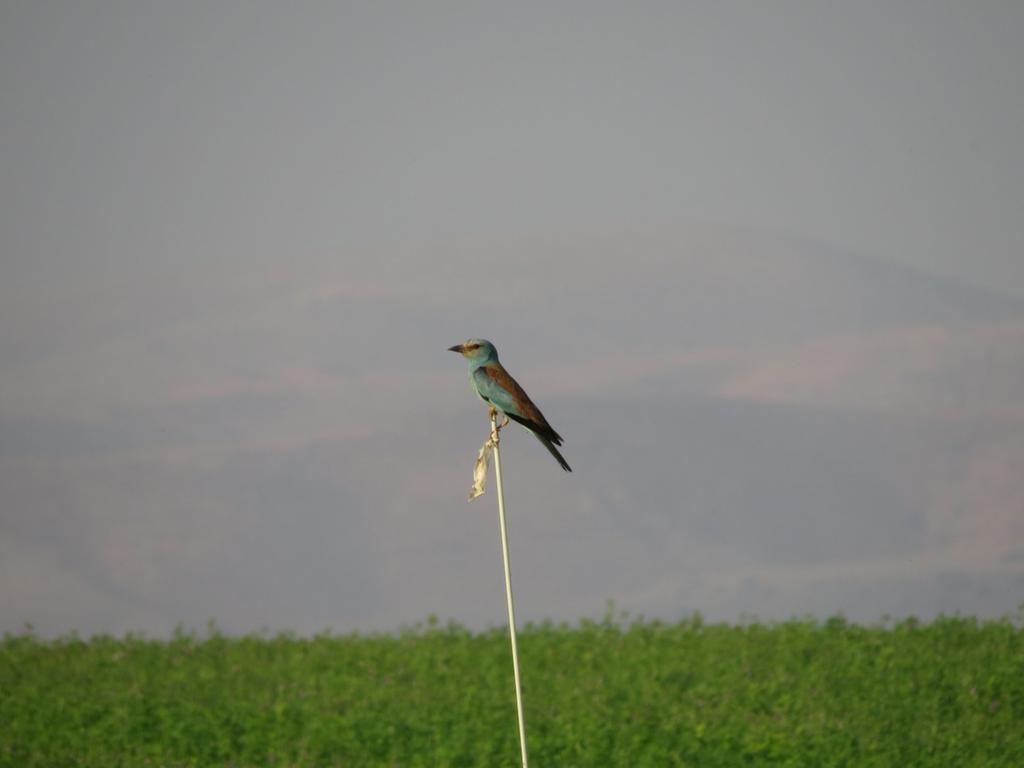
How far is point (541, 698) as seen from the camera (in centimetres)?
1331

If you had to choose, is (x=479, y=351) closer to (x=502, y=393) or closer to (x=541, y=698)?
(x=502, y=393)

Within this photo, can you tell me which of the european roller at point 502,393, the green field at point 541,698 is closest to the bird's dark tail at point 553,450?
the european roller at point 502,393

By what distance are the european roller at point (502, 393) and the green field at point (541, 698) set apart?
4.09 m

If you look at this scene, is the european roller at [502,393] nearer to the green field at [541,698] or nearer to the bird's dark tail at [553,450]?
the bird's dark tail at [553,450]

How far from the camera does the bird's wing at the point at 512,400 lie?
26.5ft

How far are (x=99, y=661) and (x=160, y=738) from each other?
3846 mm

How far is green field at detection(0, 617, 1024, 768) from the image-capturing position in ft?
38.2

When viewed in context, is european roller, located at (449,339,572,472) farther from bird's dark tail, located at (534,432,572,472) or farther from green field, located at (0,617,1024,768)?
green field, located at (0,617,1024,768)

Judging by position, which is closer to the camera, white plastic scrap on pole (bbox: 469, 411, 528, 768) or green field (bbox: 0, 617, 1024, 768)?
white plastic scrap on pole (bbox: 469, 411, 528, 768)

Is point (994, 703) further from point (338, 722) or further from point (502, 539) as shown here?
point (502, 539)

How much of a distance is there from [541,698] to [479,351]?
599cm

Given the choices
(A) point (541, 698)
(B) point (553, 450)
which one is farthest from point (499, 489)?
(A) point (541, 698)

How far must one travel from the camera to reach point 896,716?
503 inches

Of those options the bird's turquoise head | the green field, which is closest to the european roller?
the bird's turquoise head
